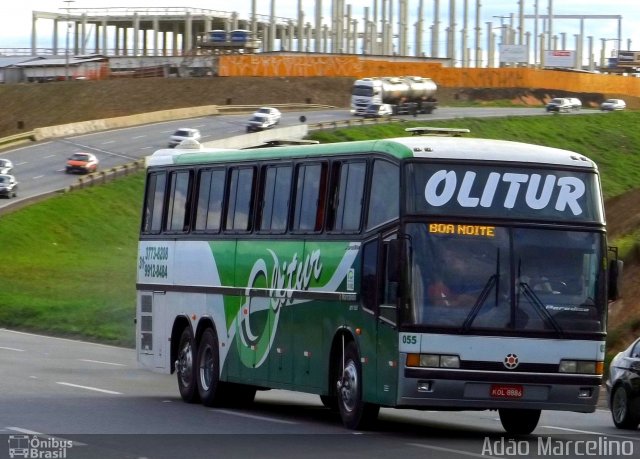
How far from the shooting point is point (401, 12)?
17462 centimetres

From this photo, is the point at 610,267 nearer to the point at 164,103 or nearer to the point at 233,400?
the point at 233,400

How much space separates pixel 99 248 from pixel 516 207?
5122cm

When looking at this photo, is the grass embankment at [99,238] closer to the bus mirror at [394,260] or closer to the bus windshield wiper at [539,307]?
the bus windshield wiper at [539,307]

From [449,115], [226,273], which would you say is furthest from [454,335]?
[449,115]

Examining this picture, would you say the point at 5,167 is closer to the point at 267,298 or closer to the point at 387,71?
the point at 267,298

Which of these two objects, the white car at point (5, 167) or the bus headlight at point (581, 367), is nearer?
the bus headlight at point (581, 367)

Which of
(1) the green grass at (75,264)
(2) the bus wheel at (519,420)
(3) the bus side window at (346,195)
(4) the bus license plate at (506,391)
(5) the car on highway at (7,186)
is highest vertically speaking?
(3) the bus side window at (346,195)

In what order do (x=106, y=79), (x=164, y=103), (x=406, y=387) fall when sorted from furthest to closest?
(x=106, y=79), (x=164, y=103), (x=406, y=387)

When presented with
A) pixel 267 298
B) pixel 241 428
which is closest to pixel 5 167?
pixel 267 298

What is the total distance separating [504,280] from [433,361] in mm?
1138

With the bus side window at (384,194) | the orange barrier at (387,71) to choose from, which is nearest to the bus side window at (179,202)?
the bus side window at (384,194)

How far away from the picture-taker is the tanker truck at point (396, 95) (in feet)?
348

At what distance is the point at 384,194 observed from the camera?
15914 mm

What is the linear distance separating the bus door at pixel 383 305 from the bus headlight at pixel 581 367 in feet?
5.90
